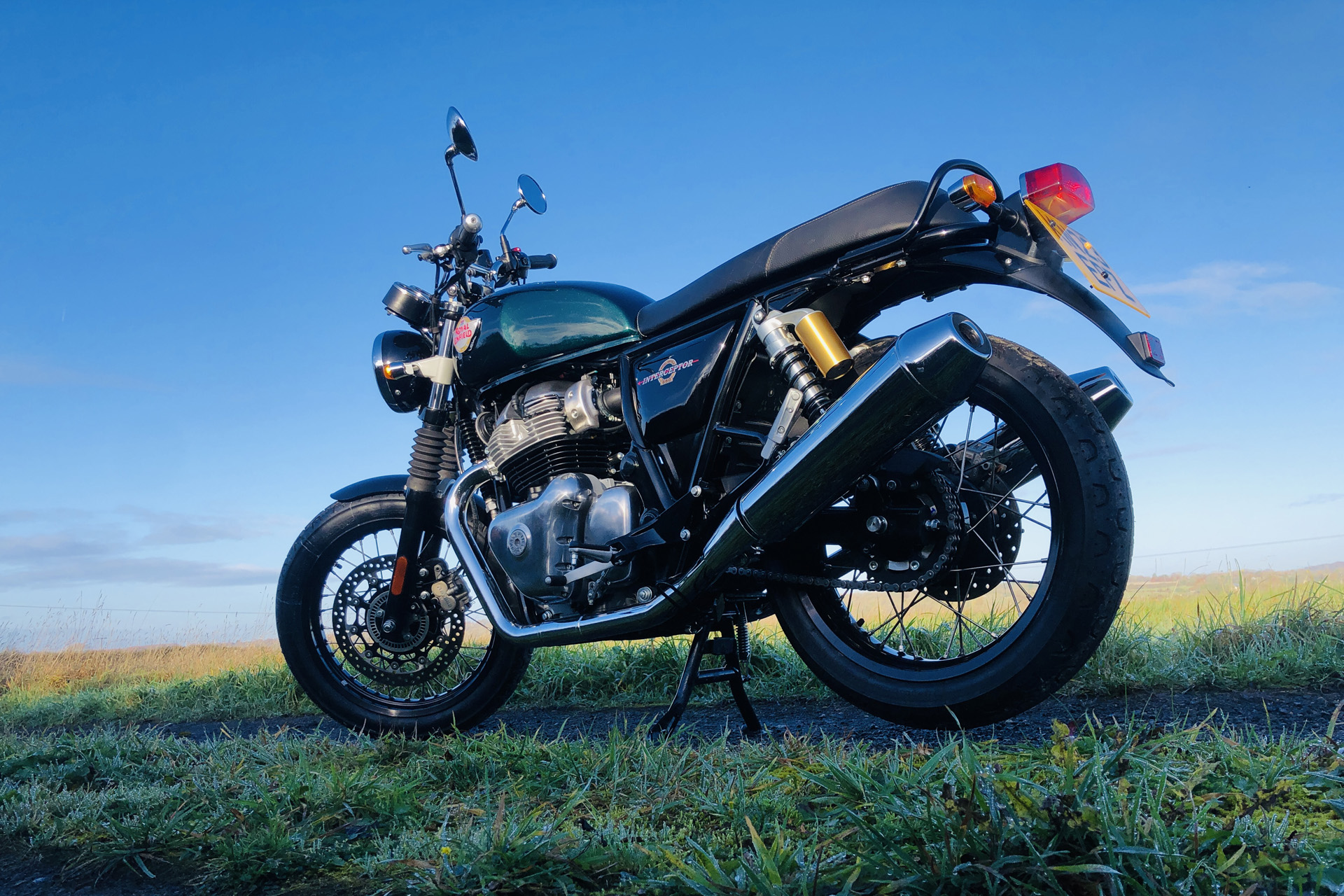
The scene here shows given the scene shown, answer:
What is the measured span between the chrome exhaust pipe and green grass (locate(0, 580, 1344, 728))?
1.80 metres

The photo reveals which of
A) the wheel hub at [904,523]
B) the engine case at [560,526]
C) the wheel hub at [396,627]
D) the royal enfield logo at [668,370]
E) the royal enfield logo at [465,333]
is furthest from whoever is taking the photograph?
the wheel hub at [396,627]

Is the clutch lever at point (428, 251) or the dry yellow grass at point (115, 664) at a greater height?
the clutch lever at point (428, 251)

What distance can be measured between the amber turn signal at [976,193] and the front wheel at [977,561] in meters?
0.42

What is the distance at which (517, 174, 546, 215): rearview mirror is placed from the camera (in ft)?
13.1

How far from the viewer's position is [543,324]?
339 centimetres

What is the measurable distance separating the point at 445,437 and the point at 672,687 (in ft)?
6.14

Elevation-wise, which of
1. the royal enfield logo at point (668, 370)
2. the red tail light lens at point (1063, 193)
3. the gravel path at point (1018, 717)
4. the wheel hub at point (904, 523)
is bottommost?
the gravel path at point (1018, 717)

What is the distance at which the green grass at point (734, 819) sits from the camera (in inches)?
51.0

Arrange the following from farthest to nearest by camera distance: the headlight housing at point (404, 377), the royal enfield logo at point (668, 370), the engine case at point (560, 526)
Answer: the headlight housing at point (404, 377)
the engine case at point (560, 526)
the royal enfield logo at point (668, 370)

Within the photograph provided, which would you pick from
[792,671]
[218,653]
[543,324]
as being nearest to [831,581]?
[543,324]

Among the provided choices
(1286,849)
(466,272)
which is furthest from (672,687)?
(1286,849)

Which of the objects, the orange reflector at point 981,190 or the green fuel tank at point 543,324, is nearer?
the orange reflector at point 981,190

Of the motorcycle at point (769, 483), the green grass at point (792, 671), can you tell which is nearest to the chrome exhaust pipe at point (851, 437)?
the motorcycle at point (769, 483)

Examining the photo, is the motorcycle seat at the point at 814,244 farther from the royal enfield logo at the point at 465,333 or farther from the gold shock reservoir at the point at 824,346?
the royal enfield logo at the point at 465,333
